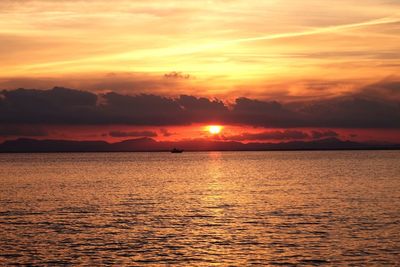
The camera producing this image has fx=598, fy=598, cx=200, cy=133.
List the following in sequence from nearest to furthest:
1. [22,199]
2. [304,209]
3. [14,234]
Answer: [14,234], [304,209], [22,199]

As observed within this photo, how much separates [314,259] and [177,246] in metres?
13.2

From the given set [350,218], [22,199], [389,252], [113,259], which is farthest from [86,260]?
[22,199]

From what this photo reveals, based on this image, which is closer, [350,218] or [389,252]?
[389,252]

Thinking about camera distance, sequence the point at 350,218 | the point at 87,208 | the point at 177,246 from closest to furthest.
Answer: the point at 177,246
the point at 350,218
the point at 87,208

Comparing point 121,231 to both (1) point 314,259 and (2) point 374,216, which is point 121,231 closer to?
(1) point 314,259

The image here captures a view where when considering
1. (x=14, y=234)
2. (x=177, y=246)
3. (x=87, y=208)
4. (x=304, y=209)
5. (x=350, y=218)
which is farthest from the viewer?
(x=87, y=208)

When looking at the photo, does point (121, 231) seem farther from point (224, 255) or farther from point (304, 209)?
point (304, 209)

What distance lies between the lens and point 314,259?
4938 cm

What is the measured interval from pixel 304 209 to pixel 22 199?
48552 millimetres

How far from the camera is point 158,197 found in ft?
356

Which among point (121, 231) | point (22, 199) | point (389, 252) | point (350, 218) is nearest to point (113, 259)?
point (121, 231)

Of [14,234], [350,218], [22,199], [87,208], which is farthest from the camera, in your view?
[22,199]

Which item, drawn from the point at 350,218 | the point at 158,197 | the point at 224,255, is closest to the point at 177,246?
the point at 224,255

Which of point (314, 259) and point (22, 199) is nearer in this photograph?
point (314, 259)
